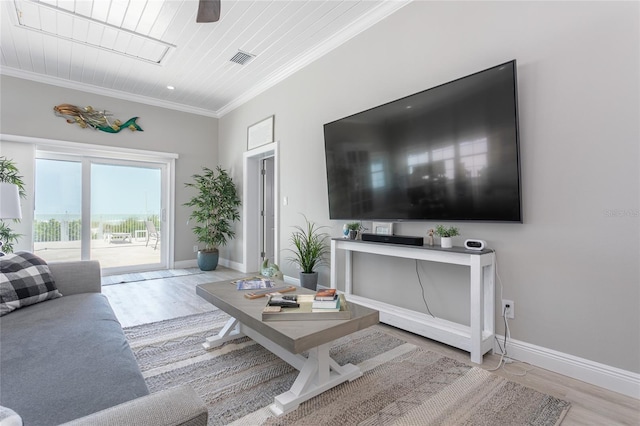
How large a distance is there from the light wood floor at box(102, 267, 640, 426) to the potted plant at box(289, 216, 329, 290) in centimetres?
104

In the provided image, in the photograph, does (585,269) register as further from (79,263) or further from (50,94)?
(50,94)

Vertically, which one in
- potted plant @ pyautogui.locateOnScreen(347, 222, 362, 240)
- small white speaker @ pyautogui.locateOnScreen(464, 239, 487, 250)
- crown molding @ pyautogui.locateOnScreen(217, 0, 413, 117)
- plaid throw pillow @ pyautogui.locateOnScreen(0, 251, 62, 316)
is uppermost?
crown molding @ pyautogui.locateOnScreen(217, 0, 413, 117)

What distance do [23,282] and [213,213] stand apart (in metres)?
3.54

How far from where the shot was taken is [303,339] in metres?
1.42

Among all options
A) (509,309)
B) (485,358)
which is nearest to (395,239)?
(509,309)

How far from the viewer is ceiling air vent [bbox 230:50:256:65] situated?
376 centimetres

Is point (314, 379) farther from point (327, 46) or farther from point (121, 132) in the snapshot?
point (121, 132)

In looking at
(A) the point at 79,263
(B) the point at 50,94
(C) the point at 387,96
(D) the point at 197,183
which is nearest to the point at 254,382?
(A) the point at 79,263

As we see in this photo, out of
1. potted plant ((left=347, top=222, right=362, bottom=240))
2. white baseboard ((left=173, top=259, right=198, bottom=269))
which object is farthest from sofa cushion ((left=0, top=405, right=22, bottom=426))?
white baseboard ((left=173, top=259, right=198, bottom=269))

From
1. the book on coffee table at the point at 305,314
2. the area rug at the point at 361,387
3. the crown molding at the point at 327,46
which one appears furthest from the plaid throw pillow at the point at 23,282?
the crown molding at the point at 327,46

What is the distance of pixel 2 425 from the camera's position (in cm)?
50

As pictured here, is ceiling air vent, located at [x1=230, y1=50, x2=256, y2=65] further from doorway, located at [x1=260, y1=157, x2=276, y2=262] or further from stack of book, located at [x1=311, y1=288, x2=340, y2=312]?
stack of book, located at [x1=311, y1=288, x2=340, y2=312]

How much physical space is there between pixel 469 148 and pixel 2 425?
7.89ft

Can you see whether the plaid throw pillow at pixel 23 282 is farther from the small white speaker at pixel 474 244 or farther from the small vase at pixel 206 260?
the small vase at pixel 206 260
